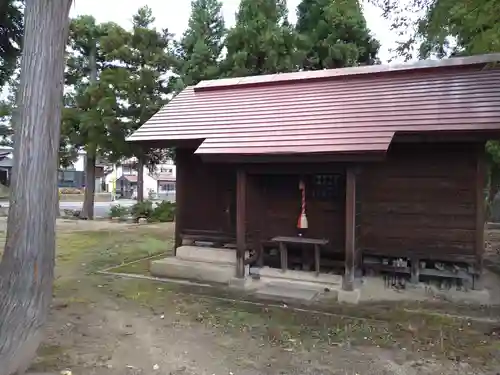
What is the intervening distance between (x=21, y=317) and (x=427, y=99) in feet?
22.0

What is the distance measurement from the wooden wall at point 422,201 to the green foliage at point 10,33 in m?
5.87

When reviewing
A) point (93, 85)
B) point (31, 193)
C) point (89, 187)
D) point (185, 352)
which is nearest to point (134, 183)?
point (89, 187)

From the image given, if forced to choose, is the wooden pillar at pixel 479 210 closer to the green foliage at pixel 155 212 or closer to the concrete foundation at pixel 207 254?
the concrete foundation at pixel 207 254

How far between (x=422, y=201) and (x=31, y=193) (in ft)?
19.7

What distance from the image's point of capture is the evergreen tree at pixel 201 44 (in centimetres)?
1747

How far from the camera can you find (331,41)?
55.4ft

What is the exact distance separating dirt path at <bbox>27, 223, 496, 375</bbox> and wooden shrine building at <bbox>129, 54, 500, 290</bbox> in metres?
2.25

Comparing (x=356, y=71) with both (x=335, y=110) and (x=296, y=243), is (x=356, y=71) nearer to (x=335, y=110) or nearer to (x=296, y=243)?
(x=335, y=110)

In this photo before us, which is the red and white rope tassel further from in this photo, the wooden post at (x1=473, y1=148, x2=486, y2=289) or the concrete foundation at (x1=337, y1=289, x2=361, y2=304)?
the wooden post at (x1=473, y1=148, x2=486, y2=289)

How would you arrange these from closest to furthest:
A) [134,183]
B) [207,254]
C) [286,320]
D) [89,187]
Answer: [286,320]
[207,254]
[89,187]
[134,183]

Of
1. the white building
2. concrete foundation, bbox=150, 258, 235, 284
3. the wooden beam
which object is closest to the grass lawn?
concrete foundation, bbox=150, 258, 235, 284

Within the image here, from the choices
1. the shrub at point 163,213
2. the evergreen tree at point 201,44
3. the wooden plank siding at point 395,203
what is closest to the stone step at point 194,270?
the wooden plank siding at point 395,203

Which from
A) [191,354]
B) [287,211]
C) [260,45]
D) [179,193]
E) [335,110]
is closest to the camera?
[191,354]

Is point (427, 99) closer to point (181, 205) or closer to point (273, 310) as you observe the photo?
point (273, 310)
